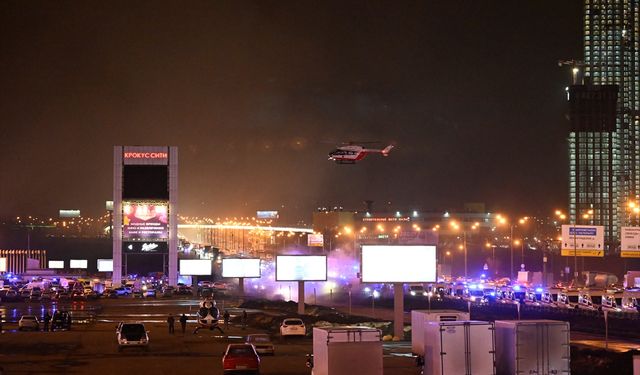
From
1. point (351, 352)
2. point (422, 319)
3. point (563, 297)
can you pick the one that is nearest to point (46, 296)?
point (563, 297)

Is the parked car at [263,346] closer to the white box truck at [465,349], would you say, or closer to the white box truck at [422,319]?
the white box truck at [422,319]

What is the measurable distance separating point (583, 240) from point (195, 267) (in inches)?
1906

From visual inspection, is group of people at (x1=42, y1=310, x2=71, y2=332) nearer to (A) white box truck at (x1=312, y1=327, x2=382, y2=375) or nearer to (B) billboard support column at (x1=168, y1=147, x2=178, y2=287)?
(A) white box truck at (x1=312, y1=327, x2=382, y2=375)

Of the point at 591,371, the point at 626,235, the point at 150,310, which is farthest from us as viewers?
the point at 150,310

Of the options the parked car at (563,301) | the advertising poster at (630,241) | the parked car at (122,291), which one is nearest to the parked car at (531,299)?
the parked car at (563,301)

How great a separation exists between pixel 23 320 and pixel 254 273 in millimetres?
Answer: 31531

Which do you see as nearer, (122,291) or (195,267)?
(122,291)

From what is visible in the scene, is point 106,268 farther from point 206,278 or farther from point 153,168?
point 153,168

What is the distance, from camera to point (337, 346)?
89.9ft

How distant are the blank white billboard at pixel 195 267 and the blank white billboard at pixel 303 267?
143 feet

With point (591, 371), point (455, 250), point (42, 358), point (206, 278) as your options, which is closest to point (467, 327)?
point (591, 371)

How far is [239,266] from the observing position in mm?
88812

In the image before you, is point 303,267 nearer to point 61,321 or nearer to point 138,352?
point 61,321

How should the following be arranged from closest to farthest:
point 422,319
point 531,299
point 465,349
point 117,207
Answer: point 465,349 < point 422,319 < point 531,299 < point 117,207
